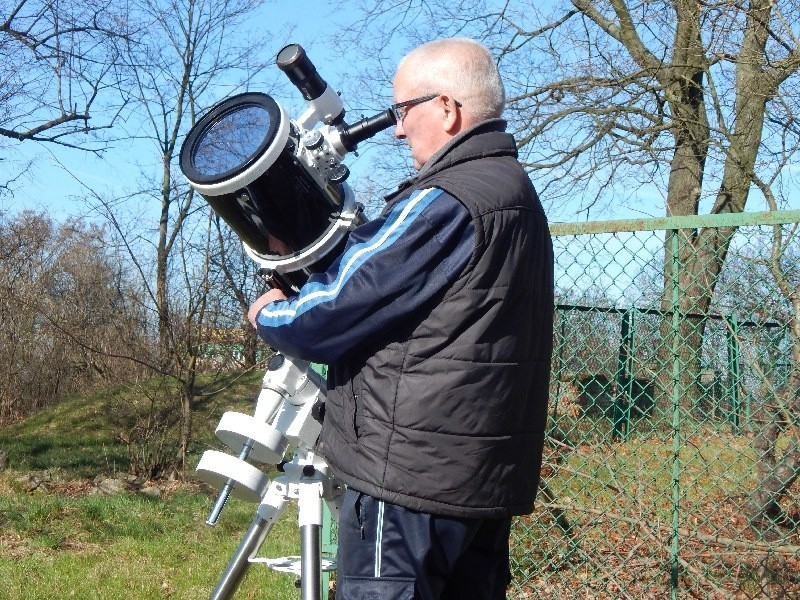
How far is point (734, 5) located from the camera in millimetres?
5613

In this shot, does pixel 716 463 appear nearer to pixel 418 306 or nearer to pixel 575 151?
pixel 418 306

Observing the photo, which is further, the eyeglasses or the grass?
the grass

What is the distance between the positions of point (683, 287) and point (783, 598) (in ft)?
4.70

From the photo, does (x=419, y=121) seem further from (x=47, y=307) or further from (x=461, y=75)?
(x=47, y=307)

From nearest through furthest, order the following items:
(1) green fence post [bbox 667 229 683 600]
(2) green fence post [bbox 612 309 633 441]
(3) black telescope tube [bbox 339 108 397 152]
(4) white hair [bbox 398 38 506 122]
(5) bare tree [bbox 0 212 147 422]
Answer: (4) white hair [bbox 398 38 506 122]
(3) black telescope tube [bbox 339 108 397 152]
(1) green fence post [bbox 667 229 683 600]
(2) green fence post [bbox 612 309 633 441]
(5) bare tree [bbox 0 212 147 422]

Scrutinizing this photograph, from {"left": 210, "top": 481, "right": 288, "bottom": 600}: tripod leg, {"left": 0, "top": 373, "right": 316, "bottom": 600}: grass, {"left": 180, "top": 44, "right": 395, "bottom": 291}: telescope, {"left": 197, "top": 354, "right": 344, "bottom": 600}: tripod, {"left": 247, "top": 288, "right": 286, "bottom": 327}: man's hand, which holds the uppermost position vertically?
{"left": 180, "top": 44, "right": 395, "bottom": 291}: telescope

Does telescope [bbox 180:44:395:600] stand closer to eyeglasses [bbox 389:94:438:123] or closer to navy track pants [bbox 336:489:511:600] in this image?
eyeglasses [bbox 389:94:438:123]

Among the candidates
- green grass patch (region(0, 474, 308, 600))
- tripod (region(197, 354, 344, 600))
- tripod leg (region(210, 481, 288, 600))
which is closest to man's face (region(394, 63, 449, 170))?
tripod (region(197, 354, 344, 600))

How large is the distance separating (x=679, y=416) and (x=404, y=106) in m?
1.79

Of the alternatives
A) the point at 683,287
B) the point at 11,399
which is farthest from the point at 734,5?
the point at 11,399

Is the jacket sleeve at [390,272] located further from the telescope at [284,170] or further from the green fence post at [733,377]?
the green fence post at [733,377]

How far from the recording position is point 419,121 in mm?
2059

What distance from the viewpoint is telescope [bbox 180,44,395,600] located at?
219 cm

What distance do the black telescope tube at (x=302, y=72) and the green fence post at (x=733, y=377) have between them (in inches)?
75.2
